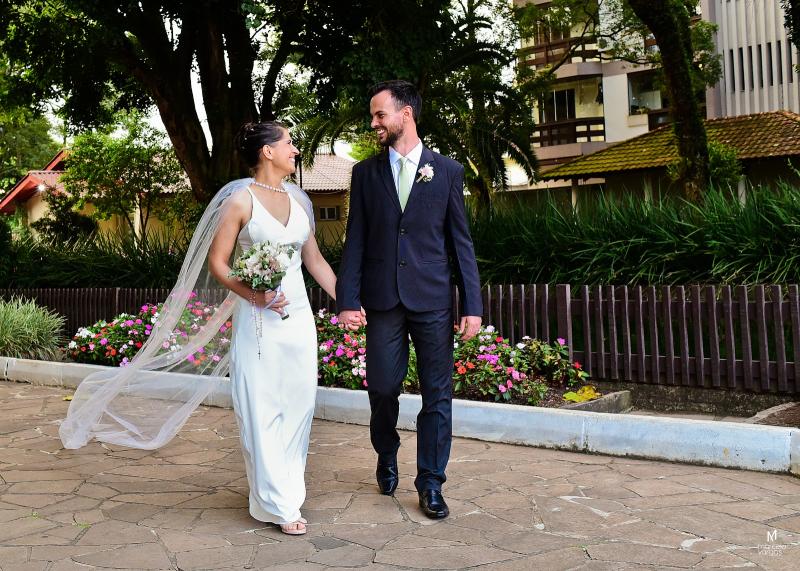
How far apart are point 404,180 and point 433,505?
5.90 feet

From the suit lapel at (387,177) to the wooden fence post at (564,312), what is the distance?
15.0 ft

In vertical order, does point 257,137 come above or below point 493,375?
above

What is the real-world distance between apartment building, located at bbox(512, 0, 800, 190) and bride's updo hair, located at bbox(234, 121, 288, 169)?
33.1 m

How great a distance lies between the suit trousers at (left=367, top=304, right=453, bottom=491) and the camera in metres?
5.34

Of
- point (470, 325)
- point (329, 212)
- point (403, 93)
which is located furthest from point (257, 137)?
point (329, 212)

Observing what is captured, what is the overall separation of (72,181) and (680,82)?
34.2 m

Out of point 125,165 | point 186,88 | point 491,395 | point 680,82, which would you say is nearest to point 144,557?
point 491,395

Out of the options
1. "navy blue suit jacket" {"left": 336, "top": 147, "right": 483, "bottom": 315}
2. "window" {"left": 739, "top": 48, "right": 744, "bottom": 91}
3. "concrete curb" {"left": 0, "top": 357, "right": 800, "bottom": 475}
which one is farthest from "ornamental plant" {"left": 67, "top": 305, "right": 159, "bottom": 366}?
"window" {"left": 739, "top": 48, "right": 744, "bottom": 91}

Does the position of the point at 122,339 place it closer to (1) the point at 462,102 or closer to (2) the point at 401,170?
(2) the point at 401,170

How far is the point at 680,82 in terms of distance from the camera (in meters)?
19.2

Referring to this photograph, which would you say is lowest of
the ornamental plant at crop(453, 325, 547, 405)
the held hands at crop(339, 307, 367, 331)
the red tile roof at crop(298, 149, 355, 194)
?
the ornamental plant at crop(453, 325, 547, 405)

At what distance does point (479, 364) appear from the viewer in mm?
8570

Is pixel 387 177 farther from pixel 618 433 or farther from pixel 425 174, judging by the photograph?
pixel 618 433

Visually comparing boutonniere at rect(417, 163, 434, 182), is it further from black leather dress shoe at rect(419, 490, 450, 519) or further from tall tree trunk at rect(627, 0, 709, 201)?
tall tree trunk at rect(627, 0, 709, 201)
